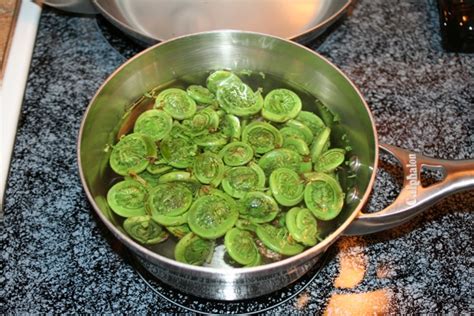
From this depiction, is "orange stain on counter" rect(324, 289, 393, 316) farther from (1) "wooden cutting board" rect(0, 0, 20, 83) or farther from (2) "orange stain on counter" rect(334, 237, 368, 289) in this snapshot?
(1) "wooden cutting board" rect(0, 0, 20, 83)

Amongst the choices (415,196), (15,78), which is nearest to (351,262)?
(415,196)

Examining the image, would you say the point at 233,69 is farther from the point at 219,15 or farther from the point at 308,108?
the point at 219,15

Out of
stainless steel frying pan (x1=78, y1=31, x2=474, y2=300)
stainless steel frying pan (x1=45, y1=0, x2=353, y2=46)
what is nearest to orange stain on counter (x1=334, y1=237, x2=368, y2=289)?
stainless steel frying pan (x1=78, y1=31, x2=474, y2=300)

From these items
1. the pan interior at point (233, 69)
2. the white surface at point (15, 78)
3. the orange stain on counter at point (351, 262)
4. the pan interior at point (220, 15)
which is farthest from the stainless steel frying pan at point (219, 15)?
the orange stain on counter at point (351, 262)

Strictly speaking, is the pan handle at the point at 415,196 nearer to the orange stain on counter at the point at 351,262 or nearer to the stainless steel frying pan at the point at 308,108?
the stainless steel frying pan at the point at 308,108

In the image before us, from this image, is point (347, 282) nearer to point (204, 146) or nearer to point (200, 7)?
point (204, 146)

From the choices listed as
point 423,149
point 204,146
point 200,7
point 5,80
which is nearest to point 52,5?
point 5,80
